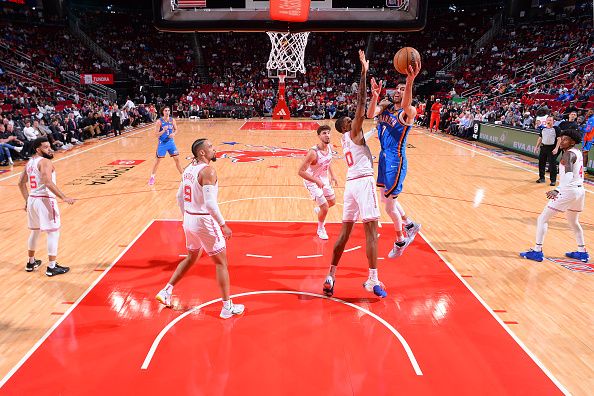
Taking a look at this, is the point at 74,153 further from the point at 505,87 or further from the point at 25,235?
the point at 505,87

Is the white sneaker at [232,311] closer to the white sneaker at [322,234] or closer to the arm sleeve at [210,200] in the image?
the arm sleeve at [210,200]

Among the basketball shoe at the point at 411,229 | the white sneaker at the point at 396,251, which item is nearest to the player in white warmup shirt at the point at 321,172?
the white sneaker at the point at 396,251

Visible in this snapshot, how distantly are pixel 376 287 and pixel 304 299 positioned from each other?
0.84m

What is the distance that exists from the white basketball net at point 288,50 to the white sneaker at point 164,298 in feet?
42.8

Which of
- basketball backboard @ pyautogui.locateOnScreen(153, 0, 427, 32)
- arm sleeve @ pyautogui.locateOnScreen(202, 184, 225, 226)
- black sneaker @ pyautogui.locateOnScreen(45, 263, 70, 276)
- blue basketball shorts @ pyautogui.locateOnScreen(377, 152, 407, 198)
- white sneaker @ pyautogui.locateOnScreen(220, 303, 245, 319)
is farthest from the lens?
basketball backboard @ pyautogui.locateOnScreen(153, 0, 427, 32)

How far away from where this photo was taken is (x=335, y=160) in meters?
14.7

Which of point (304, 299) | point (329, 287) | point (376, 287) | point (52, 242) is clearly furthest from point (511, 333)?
point (52, 242)

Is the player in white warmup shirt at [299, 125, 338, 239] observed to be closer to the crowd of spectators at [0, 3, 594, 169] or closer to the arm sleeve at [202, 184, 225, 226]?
the arm sleeve at [202, 184, 225, 226]

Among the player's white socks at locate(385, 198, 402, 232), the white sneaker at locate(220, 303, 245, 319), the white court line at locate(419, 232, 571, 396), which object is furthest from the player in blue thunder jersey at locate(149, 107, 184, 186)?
the white court line at locate(419, 232, 571, 396)

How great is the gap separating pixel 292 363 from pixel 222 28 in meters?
10.6

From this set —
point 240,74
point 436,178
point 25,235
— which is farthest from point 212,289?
point 240,74

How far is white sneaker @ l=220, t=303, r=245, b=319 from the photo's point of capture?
183 inches

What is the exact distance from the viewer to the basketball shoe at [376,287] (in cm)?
520

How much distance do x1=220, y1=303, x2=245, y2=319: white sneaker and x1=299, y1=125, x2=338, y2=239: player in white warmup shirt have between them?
7.64 feet
